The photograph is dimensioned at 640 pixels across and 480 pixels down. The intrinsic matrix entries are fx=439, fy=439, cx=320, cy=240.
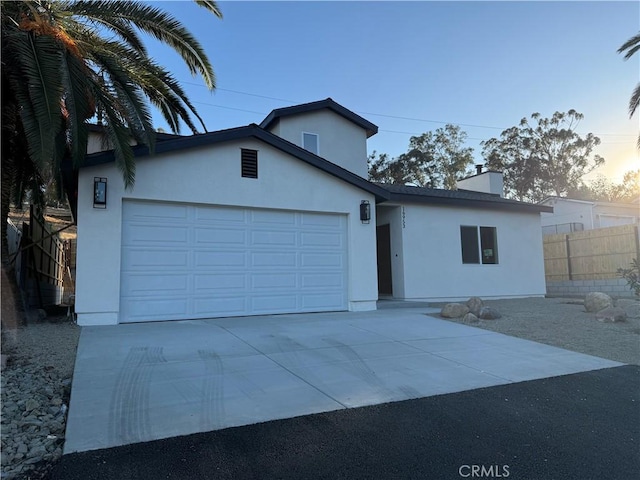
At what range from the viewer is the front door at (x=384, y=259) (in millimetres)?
14086

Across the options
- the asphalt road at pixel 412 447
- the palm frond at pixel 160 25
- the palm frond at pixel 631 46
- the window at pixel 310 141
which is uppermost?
the palm frond at pixel 631 46

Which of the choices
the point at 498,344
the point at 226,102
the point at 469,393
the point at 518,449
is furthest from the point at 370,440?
the point at 226,102

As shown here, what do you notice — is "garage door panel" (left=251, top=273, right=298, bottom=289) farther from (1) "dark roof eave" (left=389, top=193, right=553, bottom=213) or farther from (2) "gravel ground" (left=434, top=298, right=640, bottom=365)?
(1) "dark roof eave" (left=389, top=193, right=553, bottom=213)

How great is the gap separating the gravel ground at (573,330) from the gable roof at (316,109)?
8054 millimetres

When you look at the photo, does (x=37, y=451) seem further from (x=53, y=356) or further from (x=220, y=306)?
(x=220, y=306)

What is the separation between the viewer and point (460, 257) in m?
14.0

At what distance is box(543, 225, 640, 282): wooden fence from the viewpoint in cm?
1680

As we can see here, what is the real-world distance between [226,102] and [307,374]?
23.4 metres

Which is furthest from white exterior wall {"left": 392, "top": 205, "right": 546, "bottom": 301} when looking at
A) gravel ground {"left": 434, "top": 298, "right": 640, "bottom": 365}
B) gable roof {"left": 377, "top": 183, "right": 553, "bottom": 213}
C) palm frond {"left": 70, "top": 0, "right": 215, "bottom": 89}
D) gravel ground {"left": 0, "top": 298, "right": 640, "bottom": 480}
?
palm frond {"left": 70, "top": 0, "right": 215, "bottom": 89}

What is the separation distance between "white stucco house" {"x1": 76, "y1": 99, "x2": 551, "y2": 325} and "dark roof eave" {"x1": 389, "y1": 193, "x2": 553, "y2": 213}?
75 mm

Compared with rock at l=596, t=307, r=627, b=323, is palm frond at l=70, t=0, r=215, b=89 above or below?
above

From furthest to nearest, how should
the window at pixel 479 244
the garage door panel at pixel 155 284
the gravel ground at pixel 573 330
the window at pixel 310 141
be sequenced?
the window at pixel 310 141, the window at pixel 479 244, the garage door panel at pixel 155 284, the gravel ground at pixel 573 330

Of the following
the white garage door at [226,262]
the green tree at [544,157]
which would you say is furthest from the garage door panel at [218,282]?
the green tree at [544,157]

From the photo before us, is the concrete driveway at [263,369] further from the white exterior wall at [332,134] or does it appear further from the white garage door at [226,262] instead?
the white exterior wall at [332,134]
